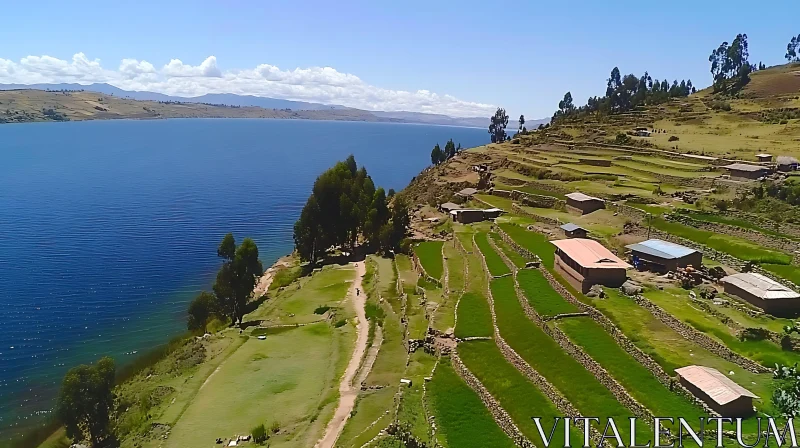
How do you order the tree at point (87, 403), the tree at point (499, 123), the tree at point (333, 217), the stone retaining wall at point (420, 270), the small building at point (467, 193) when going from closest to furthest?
1. the tree at point (87, 403)
2. the stone retaining wall at point (420, 270)
3. the tree at point (333, 217)
4. the small building at point (467, 193)
5. the tree at point (499, 123)

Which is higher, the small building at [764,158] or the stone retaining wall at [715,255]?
the small building at [764,158]

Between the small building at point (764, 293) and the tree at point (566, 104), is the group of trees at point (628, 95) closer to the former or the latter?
the tree at point (566, 104)

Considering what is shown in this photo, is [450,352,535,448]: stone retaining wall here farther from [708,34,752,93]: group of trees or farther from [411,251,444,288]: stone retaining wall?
→ [708,34,752,93]: group of trees

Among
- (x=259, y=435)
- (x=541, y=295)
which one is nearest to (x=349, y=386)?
(x=259, y=435)

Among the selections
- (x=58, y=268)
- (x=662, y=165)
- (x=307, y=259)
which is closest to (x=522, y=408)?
(x=307, y=259)

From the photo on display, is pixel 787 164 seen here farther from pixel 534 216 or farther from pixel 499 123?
pixel 499 123

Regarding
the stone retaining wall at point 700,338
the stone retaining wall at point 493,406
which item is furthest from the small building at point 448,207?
the stone retaining wall at point 493,406

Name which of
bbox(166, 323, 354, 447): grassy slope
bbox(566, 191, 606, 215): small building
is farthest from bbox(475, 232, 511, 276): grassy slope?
bbox(166, 323, 354, 447): grassy slope
